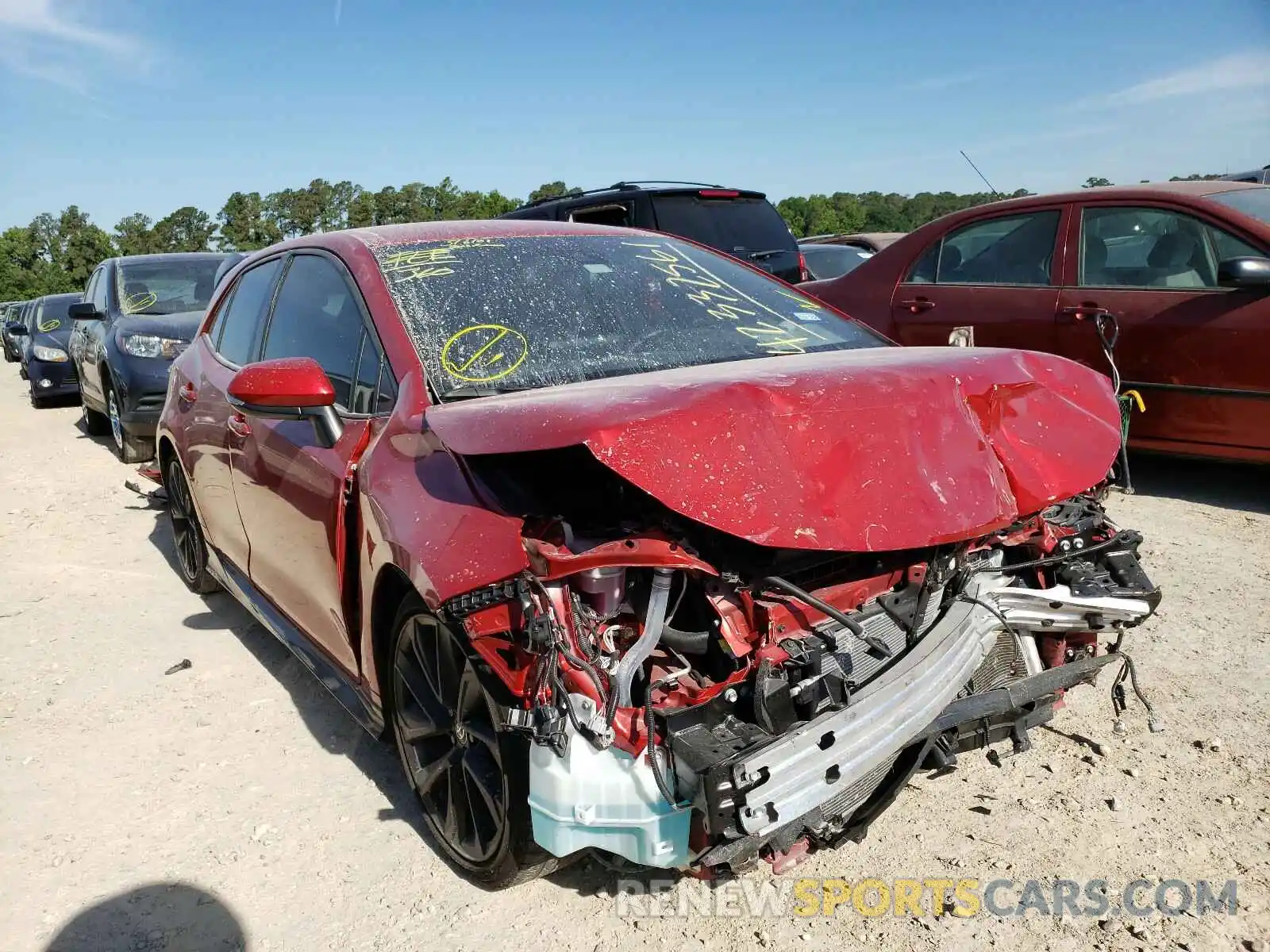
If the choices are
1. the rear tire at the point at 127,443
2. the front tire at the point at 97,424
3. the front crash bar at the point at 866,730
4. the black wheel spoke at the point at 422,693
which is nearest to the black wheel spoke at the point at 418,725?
the black wheel spoke at the point at 422,693

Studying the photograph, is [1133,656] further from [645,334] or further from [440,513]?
[440,513]

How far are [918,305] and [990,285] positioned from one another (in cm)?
48

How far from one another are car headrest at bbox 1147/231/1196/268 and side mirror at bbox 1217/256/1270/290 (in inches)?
15.3

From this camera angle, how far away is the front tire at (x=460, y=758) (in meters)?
2.20

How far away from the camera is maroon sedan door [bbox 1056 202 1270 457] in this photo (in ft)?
15.5

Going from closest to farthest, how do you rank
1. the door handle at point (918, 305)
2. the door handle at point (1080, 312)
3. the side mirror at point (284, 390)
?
the side mirror at point (284, 390)
the door handle at point (1080, 312)
the door handle at point (918, 305)

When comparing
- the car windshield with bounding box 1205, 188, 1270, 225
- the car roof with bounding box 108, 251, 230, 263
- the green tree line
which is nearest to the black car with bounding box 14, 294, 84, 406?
the car roof with bounding box 108, 251, 230, 263

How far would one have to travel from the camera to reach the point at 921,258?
20.4 ft

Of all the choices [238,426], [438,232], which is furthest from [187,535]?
[438,232]

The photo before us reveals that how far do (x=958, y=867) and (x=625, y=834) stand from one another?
101cm

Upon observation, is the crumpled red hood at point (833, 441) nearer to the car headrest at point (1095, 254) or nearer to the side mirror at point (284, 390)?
the side mirror at point (284, 390)

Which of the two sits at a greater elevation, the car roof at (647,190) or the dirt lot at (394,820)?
the car roof at (647,190)

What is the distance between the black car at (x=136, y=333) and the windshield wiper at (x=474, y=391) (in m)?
6.49

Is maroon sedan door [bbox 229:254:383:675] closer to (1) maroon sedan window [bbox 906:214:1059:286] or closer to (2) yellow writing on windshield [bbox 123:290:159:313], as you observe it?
(1) maroon sedan window [bbox 906:214:1059:286]
